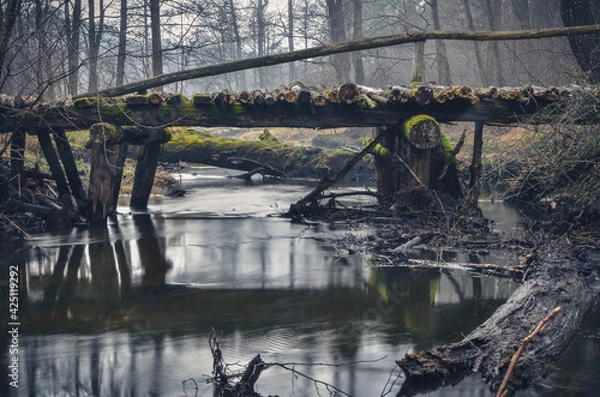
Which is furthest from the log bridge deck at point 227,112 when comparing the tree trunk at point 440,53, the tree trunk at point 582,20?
the tree trunk at point 440,53

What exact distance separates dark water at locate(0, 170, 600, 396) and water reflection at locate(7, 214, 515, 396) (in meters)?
0.02

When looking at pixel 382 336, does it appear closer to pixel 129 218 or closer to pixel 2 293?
pixel 2 293

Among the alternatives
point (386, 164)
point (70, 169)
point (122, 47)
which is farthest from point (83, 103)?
point (122, 47)

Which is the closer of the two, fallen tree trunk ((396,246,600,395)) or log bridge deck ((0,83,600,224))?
fallen tree trunk ((396,246,600,395))

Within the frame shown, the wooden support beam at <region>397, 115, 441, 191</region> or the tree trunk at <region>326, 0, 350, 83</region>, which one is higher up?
the tree trunk at <region>326, 0, 350, 83</region>

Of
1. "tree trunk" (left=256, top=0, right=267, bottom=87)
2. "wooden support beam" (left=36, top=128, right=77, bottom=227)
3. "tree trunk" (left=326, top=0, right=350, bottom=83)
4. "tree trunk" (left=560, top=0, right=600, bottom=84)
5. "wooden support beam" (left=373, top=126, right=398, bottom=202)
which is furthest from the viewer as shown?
"tree trunk" (left=256, top=0, right=267, bottom=87)

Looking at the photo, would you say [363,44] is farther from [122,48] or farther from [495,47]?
[495,47]

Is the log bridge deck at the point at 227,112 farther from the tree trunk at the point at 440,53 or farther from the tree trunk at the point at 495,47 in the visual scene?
the tree trunk at the point at 495,47

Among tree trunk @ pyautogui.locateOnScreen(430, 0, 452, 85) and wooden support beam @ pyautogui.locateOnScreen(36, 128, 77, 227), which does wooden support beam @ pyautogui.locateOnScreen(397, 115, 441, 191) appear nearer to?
wooden support beam @ pyautogui.locateOnScreen(36, 128, 77, 227)

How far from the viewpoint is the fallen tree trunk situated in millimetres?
4320

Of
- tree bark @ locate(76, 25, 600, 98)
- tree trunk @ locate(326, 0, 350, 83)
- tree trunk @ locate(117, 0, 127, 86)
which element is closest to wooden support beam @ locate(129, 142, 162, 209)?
tree bark @ locate(76, 25, 600, 98)

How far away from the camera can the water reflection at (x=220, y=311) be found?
466cm

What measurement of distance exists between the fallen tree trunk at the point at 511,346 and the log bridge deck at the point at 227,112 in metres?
5.23

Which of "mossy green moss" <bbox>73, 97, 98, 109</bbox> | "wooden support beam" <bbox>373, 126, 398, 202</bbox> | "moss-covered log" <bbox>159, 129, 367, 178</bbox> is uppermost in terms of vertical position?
"mossy green moss" <bbox>73, 97, 98, 109</bbox>
